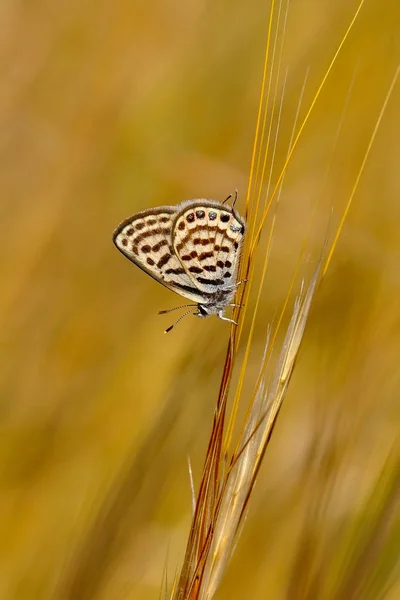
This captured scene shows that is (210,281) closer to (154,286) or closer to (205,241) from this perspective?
(205,241)

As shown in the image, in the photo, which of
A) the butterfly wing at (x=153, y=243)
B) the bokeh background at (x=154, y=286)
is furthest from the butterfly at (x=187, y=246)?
the bokeh background at (x=154, y=286)

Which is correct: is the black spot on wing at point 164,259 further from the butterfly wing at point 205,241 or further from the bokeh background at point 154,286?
the bokeh background at point 154,286

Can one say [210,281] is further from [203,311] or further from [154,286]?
[154,286]

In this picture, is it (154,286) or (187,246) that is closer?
(187,246)

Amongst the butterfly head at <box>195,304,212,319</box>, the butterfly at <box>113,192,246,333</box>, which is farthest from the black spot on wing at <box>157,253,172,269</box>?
the butterfly head at <box>195,304,212,319</box>

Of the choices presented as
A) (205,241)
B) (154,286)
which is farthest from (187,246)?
(154,286)

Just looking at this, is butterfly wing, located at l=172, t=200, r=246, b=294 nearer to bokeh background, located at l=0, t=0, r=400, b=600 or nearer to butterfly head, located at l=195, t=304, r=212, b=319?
butterfly head, located at l=195, t=304, r=212, b=319
